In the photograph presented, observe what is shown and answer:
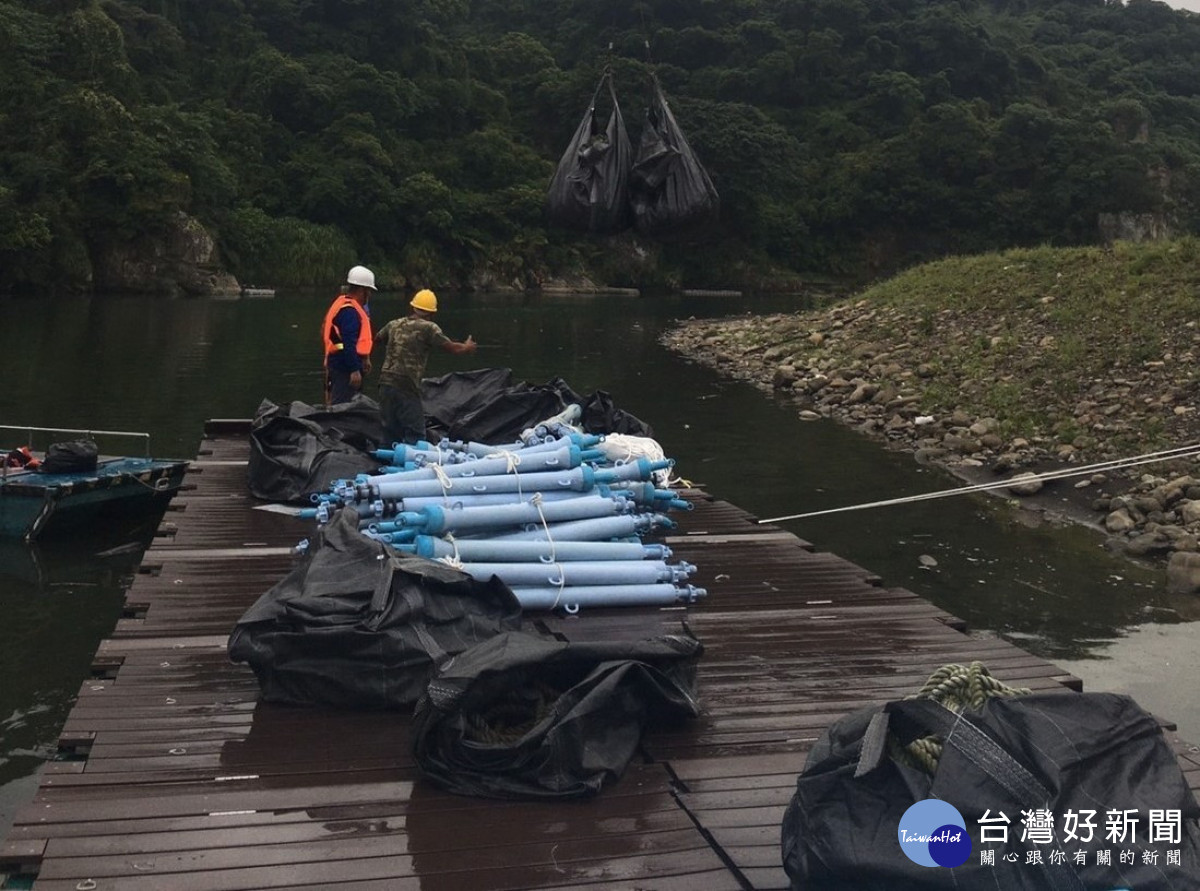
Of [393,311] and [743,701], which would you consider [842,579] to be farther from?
[393,311]

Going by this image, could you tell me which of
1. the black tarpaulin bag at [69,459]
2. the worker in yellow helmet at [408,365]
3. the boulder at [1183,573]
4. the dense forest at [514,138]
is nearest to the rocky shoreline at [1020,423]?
the boulder at [1183,573]

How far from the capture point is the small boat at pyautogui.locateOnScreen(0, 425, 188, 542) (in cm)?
945

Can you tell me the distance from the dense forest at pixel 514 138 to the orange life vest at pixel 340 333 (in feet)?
115

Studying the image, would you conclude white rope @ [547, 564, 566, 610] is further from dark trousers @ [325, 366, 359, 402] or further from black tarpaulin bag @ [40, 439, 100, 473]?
black tarpaulin bag @ [40, 439, 100, 473]

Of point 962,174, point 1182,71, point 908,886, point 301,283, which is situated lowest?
point 301,283

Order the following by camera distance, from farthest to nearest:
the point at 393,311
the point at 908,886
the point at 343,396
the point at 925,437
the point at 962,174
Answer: the point at 962,174 → the point at 393,311 → the point at 925,437 → the point at 343,396 → the point at 908,886

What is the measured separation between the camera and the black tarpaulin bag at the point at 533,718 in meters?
3.99

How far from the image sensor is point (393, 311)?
41.3 metres

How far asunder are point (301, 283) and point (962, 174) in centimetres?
3711

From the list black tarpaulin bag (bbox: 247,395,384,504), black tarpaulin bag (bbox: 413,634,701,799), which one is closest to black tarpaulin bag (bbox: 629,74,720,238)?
black tarpaulin bag (bbox: 247,395,384,504)

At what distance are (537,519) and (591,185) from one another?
474 cm

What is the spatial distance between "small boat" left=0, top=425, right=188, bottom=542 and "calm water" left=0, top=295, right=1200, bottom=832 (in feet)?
0.82

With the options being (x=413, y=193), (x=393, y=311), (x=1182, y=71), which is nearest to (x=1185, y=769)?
(x=393, y=311)

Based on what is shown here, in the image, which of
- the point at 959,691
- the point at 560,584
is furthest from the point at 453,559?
the point at 959,691
